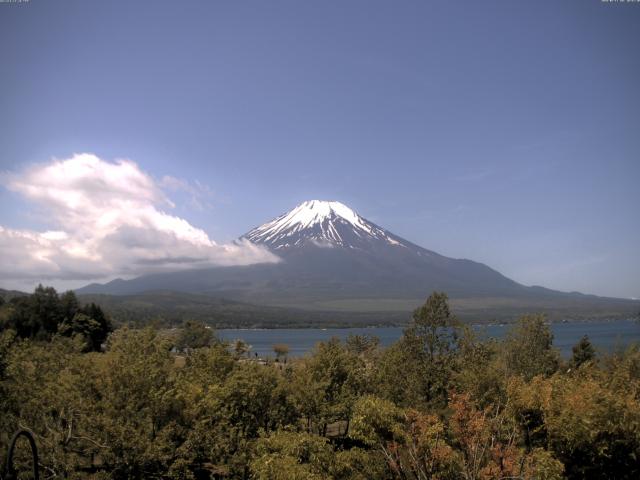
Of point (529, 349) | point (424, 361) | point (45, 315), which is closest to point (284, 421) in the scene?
point (424, 361)

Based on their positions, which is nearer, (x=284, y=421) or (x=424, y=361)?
(x=284, y=421)

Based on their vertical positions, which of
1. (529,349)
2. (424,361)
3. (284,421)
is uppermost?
(424,361)

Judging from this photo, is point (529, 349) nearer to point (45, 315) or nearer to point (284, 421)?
point (284, 421)

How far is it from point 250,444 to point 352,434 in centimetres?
450

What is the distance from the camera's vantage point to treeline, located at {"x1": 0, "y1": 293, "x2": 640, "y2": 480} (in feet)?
43.0

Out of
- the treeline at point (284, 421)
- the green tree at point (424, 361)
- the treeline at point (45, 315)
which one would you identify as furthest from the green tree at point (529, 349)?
the treeline at point (45, 315)

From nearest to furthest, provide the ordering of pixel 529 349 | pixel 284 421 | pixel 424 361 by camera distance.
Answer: pixel 284 421, pixel 424 361, pixel 529 349

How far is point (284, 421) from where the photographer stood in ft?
64.1

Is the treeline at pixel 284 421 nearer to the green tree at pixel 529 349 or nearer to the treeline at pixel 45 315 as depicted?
the green tree at pixel 529 349

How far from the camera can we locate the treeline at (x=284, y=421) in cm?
1310

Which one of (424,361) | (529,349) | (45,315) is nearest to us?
(424,361)

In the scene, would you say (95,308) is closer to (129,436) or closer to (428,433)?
(129,436)

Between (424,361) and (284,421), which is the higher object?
(424,361)

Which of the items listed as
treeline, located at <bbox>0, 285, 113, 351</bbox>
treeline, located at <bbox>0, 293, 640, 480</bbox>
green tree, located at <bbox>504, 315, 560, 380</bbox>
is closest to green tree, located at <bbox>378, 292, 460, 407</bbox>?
treeline, located at <bbox>0, 293, 640, 480</bbox>
